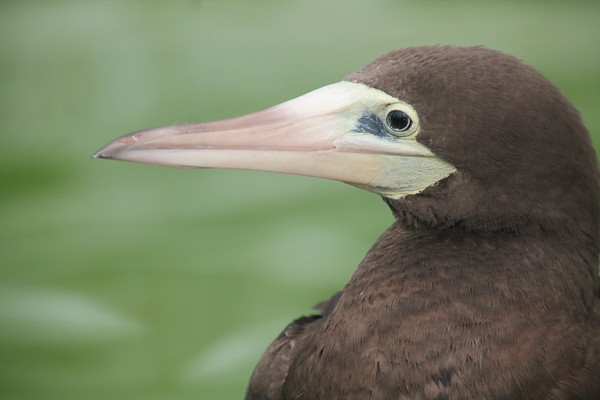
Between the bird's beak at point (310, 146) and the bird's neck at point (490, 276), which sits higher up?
the bird's beak at point (310, 146)

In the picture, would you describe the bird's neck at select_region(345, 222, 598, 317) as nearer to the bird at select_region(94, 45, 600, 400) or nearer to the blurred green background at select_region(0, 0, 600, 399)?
the bird at select_region(94, 45, 600, 400)

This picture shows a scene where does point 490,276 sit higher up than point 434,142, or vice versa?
point 434,142

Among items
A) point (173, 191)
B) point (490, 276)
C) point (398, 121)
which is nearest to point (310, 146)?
point (398, 121)

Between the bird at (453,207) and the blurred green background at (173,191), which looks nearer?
the bird at (453,207)

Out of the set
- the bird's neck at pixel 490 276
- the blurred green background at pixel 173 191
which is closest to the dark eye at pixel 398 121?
the bird's neck at pixel 490 276

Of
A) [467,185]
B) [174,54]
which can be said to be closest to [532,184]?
[467,185]

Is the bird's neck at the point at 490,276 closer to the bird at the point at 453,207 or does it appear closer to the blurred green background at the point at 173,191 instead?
the bird at the point at 453,207

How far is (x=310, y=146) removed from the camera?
1.35 meters

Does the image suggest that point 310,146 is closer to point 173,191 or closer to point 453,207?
point 453,207

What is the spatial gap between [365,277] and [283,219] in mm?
1042

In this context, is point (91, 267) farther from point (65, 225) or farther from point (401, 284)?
point (401, 284)

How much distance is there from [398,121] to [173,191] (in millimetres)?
1242

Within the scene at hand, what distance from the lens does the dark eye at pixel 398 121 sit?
1.32 m

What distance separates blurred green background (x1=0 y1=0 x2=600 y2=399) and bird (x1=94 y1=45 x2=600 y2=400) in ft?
2.65
